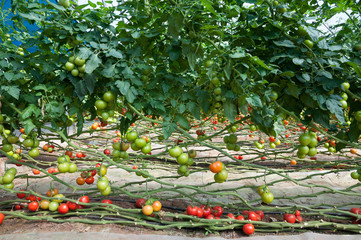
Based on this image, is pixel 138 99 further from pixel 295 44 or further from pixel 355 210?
pixel 355 210

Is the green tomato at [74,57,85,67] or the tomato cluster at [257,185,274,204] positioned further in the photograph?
the tomato cluster at [257,185,274,204]

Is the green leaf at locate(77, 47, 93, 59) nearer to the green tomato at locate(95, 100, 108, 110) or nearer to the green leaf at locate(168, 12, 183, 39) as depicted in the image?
the green tomato at locate(95, 100, 108, 110)

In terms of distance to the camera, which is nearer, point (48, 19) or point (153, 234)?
point (48, 19)

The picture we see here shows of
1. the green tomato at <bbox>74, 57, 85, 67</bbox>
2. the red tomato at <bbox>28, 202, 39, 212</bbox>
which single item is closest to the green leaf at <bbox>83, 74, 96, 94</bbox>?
the green tomato at <bbox>74, 57, 85, 67</bbox>

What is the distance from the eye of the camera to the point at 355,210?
1842 mm

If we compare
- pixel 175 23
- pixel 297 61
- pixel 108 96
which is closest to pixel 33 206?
pixel 108 96

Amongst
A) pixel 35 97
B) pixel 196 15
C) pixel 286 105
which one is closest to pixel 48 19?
pixel 35 97

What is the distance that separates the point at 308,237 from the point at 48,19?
7.24ft

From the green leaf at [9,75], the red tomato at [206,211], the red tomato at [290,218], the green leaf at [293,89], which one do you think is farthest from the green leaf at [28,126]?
the red tomato at [290,218]

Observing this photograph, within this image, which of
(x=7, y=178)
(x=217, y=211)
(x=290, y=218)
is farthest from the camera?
(x=217, y=211)

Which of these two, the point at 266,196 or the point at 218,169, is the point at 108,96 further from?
the point at 266,196

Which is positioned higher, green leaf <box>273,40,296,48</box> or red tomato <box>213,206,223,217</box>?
Answer: green leaf <box>273,40,296,48</box>

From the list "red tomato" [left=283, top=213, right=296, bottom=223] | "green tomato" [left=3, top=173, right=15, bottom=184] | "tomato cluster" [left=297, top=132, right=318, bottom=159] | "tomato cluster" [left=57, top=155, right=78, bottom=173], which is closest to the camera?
"tomato cluster" [left=297, top=132, right=318, bottom=159]

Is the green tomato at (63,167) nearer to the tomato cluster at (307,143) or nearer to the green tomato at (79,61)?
the green tomato at (79,61)
